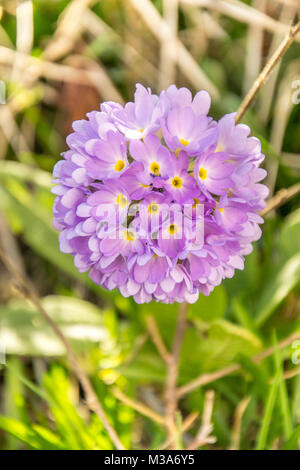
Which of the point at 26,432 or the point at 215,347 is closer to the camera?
the point at 26,432

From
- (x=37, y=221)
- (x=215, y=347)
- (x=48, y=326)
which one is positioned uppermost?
(x=37, y=221)

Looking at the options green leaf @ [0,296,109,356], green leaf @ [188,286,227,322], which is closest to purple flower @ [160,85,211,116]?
green leaf @ [188,286,227,322]

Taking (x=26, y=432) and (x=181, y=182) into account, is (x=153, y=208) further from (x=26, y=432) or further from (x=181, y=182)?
(x=26, y=432)

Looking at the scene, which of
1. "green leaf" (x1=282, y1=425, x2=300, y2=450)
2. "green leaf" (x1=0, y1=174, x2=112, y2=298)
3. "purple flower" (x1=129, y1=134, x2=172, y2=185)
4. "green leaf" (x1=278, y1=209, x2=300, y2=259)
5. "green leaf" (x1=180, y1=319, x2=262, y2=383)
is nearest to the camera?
"purple flower" (x1=129, y1=134, x2=172, y2=185)

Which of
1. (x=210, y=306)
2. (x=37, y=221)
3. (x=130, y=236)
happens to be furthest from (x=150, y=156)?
(x=37, y=221)

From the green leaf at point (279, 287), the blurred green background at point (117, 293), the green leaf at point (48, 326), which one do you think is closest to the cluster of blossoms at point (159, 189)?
the blurred green background at point (117, 293)

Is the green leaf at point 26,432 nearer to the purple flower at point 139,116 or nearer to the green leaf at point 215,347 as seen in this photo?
the green leaf at point 215,347

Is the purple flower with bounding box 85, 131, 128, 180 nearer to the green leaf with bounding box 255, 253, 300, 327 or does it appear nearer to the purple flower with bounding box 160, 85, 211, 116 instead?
the purple flower with bounding box 160, 85, 211, 116

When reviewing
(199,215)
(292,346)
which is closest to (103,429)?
(292,346)
